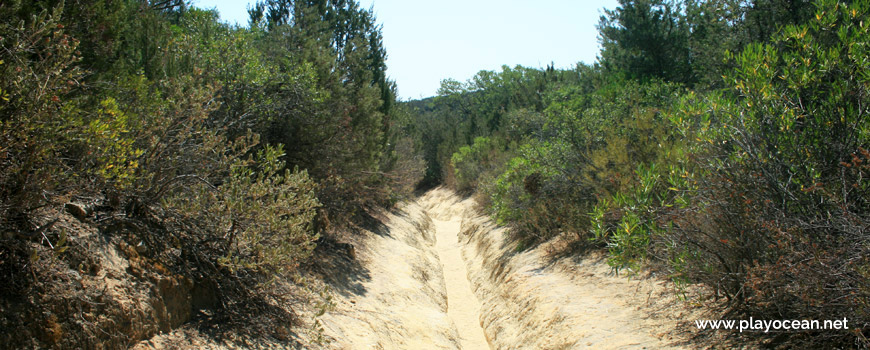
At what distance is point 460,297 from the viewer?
13.4 meters

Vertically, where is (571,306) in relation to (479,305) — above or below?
above

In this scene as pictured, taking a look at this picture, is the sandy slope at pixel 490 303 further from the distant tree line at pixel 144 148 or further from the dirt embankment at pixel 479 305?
the distant tree line at pixel 144 148

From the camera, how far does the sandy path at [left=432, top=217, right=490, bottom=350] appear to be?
10359mm

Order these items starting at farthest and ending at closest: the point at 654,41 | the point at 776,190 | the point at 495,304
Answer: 1. the point at 654,41
2. the point at 495,304
3. the point at 776,190

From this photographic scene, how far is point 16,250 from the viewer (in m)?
3.72

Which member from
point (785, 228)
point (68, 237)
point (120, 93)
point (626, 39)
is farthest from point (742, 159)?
point (626, 39)

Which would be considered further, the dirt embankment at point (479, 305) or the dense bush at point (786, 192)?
the dirt embankment at point (479, 305)

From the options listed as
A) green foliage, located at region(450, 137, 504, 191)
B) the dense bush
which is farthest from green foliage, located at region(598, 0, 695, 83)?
the dense bush

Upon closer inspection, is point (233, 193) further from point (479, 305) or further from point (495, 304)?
point (479, 305)

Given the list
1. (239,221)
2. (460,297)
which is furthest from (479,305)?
(239,221)

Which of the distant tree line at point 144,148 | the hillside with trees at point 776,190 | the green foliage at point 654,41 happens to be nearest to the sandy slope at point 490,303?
the hillside with trees at point 776,190

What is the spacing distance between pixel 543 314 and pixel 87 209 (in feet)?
23.6

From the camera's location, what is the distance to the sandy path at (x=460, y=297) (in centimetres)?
1036

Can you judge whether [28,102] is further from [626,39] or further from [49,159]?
[626,39]
